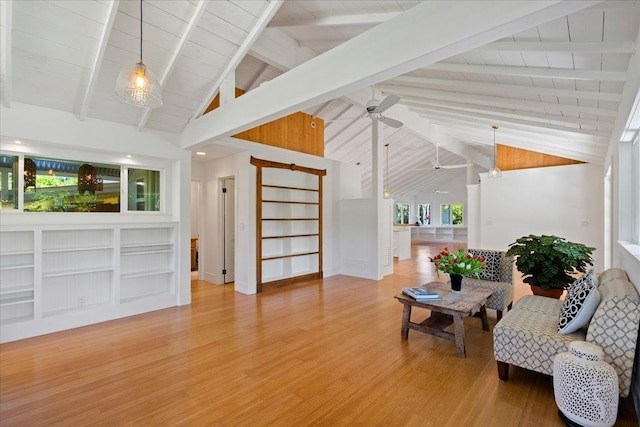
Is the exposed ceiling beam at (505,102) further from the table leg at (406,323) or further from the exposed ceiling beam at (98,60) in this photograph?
the exposed ceiling beam at (98,60)

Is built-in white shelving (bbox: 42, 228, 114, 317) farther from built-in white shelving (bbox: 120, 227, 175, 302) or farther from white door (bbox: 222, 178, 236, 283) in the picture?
white door (bbox: 222, 178, 236, 283)

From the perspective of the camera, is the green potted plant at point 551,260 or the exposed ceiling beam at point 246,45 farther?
the green potted plant at point 551,260

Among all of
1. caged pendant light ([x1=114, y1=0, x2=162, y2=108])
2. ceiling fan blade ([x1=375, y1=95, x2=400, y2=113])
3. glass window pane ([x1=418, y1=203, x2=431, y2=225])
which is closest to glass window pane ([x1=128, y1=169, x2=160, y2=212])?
caged pendant light ([x1=114, y1=0, x2=162, y2=108])

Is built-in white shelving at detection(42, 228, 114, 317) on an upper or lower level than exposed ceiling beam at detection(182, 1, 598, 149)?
lower

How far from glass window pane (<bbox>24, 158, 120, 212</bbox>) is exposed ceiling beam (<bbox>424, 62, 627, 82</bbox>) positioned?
15.1 ft

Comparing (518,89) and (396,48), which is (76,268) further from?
(518,89)

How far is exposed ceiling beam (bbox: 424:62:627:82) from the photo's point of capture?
8.82 feet

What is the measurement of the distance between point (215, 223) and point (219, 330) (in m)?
2.98

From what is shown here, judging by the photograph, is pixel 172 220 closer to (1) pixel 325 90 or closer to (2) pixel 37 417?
(2) pixel 37 417

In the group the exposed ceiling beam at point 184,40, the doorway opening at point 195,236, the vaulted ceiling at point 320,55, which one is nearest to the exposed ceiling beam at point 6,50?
the vaulted ceiling at point 320,55

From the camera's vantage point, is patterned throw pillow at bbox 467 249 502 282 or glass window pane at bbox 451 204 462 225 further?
glass window pane at bbox 451 204 462 225

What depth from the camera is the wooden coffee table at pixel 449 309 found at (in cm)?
300

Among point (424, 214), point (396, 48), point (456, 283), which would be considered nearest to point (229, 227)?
point (456, 283)

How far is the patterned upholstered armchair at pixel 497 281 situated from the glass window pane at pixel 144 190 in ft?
15.2
